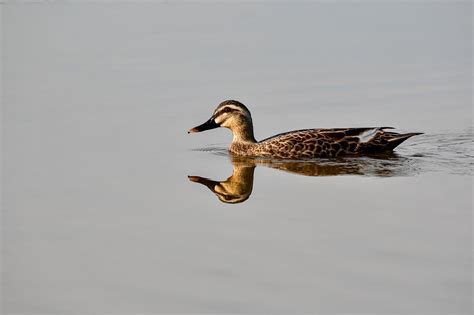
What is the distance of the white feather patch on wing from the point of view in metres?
12.3

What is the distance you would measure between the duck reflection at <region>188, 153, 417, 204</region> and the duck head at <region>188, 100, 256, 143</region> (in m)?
0.49

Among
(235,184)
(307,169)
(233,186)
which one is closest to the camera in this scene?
(233,186)

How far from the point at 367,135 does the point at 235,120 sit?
197 centimetres

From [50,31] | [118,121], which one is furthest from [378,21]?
[118,121]

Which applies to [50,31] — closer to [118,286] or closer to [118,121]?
[118,121]

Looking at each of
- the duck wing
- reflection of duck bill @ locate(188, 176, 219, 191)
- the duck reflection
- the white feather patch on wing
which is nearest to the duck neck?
the duck reflection

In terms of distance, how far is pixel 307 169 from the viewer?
1165 cm

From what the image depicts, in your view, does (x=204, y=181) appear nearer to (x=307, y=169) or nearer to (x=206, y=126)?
(x=307, y=169)

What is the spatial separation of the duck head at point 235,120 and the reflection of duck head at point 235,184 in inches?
36.0

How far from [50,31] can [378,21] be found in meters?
8.98

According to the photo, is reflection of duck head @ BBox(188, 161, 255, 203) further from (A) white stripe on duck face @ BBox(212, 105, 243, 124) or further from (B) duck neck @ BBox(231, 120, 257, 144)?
(A) white stripe on duck face @ BBox(212, 105, 243, 124)

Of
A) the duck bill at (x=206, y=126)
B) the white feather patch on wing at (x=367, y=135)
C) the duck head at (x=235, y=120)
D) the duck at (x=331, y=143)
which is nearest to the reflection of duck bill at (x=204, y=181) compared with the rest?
the duck at (x=331, y=143)

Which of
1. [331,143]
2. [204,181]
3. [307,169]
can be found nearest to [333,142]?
[331,143]

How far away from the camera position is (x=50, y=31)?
938 inches
